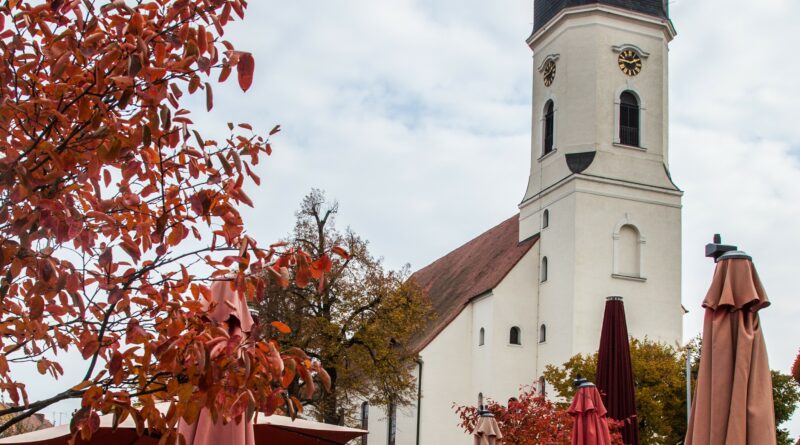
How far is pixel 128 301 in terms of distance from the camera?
190 inches

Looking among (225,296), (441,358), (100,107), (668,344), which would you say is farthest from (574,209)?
(100,107)

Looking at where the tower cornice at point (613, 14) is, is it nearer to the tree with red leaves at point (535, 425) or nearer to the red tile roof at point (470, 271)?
the red tile roof at point (470, 271)

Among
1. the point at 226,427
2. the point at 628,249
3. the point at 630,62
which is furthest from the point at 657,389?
the point at 226,427

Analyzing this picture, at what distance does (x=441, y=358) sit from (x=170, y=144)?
1481 inches

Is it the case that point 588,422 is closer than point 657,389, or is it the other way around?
point 588,422

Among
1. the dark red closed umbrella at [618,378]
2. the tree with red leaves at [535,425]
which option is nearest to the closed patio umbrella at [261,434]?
the tree with red leaves at [535,425]

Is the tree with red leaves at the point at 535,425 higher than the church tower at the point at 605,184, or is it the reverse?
the church tower at the point at 605,184

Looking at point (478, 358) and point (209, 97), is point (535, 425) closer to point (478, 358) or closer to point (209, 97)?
point (209, 97)

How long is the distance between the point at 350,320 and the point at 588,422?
715 inches

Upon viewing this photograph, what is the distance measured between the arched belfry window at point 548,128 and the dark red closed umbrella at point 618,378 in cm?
1960

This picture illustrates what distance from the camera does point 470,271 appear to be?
47.1 m

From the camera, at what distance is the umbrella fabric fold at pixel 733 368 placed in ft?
23.7

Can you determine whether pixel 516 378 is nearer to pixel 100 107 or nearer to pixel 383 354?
pixel 383 354

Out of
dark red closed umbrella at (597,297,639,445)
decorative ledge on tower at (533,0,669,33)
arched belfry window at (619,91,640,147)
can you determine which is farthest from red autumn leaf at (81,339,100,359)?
decorative ledge on tower at (533,0,669,33)
